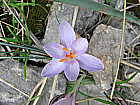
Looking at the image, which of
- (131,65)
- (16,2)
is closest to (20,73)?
(16,2)

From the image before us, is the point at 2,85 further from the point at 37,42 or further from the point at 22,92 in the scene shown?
the point at 37,42

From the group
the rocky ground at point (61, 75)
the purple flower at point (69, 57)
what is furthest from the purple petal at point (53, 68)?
the rocky ground at point (61, 75)

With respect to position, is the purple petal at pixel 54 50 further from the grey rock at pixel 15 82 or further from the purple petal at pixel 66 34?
the grey rock at pixel 15 82

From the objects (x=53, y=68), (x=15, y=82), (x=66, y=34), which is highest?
(x=66, y=34)

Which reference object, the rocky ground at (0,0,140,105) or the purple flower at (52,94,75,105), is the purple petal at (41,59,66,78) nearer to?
the purple flower at (52,94,75,105)

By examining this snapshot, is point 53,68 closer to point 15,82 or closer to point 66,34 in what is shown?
point 66,34

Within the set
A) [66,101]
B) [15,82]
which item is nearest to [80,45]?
[66,101]
